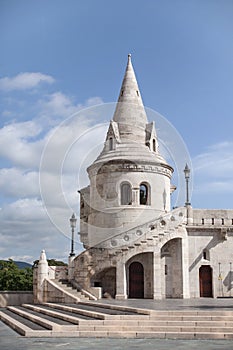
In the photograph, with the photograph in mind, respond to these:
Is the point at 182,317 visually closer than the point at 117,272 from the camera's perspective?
Yes

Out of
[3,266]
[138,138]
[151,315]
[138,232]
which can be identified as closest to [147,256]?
[138,232]

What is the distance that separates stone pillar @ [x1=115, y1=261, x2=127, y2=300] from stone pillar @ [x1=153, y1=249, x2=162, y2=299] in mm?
1838

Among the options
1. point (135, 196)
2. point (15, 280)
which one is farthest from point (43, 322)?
point (15, 280)

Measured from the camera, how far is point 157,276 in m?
31.6

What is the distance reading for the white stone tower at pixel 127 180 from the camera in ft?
116

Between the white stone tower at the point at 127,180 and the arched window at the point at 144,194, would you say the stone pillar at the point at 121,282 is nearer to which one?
the white stone tower at the point at 127,180

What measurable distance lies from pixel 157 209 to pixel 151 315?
18.1 m

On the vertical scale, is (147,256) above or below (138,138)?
below

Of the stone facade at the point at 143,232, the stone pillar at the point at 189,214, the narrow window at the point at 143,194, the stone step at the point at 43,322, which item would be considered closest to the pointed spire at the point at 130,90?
the stone facade at the point at 143,232

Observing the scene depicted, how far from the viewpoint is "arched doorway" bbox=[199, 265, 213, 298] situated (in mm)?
33625

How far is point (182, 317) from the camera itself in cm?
1766

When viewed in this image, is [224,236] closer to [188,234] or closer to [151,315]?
[188,234]

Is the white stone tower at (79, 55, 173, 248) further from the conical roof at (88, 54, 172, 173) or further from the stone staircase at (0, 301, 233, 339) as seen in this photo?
the stone staircase at (0, 301, 233, 339)

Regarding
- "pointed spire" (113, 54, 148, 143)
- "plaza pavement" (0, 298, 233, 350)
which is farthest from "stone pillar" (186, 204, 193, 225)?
"plaza pavement" (0, 298, 233, 350)
